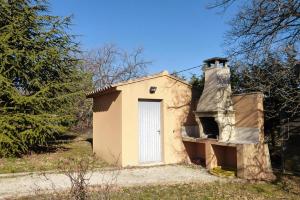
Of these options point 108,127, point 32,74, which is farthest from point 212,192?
point 32,74

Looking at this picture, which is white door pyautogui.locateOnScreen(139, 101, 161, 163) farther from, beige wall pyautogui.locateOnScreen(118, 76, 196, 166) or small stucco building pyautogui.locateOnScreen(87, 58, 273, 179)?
beige wall pyautogui.locateOnScreen(118, 76, 196, 166)

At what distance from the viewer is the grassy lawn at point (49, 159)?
1052 cm

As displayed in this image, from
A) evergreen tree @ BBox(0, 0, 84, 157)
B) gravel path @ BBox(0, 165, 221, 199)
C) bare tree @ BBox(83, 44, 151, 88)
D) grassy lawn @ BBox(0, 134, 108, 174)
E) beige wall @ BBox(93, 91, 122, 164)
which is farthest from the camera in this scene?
bare tree @ BBox(83, 44, 151, 88)

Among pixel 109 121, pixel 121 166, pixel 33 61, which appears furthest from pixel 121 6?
pixel 121 166

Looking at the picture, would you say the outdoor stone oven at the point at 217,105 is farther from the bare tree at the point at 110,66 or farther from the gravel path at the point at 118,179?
the bare tree at the point at 110,66

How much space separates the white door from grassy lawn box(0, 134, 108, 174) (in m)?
1.48

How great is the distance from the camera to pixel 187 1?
12.8 metres

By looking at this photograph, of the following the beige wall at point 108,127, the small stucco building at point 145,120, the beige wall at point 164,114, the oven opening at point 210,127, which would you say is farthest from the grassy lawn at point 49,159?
the oven opening at point 210,127

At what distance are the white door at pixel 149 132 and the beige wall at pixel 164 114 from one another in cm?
21

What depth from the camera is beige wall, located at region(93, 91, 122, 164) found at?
10959 millimetres

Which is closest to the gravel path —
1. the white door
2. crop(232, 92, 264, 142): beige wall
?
the white door

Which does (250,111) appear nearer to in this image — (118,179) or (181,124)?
(181,124)

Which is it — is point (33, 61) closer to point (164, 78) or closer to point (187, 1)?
point (164, 78)

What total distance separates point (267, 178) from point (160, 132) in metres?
4.13
